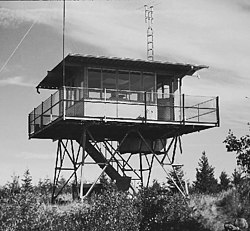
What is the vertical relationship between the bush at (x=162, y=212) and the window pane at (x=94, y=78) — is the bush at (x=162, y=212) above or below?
below

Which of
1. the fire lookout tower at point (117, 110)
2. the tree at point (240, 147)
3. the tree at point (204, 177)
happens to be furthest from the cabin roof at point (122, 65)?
the tree at point (204, 177)

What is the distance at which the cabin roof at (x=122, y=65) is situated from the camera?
30312 millimetres

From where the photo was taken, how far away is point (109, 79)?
→ 102ft

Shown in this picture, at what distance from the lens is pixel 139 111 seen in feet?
99.3

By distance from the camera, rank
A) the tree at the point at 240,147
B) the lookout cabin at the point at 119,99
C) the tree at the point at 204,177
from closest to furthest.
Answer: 1. the tree at the point at 240,147
2. the lookout cabin at the point at 119,99
3. the tree at the point at 204,177

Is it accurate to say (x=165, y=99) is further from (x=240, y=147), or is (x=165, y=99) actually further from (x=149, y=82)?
(x=240, y=147)

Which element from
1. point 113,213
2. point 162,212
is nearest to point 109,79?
point 162,212

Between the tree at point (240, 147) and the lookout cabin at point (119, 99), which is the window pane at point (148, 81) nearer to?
the lookout cabin at point (119, 99)

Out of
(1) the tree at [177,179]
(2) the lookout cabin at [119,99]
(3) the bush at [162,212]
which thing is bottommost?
(3) the bush at [162,212]

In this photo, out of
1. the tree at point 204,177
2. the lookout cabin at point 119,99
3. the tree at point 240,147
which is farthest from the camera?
the tree at point 204,177

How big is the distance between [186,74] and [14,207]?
1320 centimetres

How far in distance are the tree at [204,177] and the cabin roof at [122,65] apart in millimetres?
21922

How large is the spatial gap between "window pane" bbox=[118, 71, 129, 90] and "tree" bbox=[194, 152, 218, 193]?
76.5 feet

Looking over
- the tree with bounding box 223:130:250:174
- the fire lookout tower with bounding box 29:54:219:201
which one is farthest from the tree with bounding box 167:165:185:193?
the tree with bounding box 223:130:250:174
